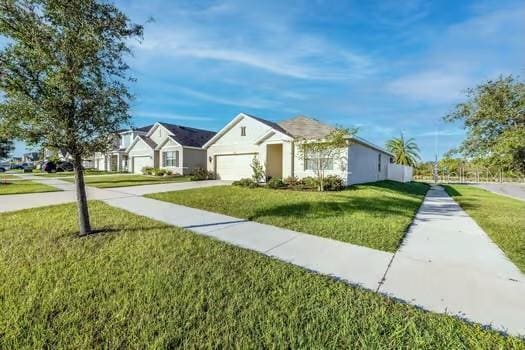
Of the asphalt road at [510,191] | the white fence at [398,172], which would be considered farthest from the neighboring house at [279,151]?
the asphalt road at [510,191]

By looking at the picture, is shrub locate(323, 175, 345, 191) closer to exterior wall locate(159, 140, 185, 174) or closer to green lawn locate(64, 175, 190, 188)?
green lawn locate(64, 175, 190, 188)

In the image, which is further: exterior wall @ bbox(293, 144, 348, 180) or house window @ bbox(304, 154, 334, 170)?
exterior wall @ bbox(293, 144, 348, 180)

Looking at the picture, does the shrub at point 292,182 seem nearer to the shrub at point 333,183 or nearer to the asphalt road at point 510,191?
the shrub at point 333,183

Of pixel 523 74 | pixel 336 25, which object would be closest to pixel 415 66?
pixel 336 25

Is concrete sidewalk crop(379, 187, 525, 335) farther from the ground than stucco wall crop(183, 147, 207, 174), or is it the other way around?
stucco wall crop(183, 147, 207, 174)

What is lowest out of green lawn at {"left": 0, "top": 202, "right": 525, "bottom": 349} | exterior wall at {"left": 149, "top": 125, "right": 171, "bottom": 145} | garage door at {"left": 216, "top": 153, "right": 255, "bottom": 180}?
green lawn at {"left": 0, "top": 202, "right": 525, "bottom": 349}

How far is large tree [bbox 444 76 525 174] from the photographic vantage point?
3701 mm

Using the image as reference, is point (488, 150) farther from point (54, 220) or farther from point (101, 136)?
point (54, 220)

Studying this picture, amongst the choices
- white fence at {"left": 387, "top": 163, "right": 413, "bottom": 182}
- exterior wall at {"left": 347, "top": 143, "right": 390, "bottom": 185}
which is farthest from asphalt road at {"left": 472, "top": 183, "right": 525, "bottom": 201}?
exterior wall at {"left": 347, "top": 143, "right": 390, "bottom": 185}

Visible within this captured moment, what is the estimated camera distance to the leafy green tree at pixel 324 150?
45.6 feet

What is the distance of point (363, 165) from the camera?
18.4m

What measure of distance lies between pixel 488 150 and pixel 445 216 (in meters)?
5.51

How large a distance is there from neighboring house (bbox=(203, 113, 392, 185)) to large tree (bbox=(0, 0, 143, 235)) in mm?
11745

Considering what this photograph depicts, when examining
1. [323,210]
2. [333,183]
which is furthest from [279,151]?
[323,210]
